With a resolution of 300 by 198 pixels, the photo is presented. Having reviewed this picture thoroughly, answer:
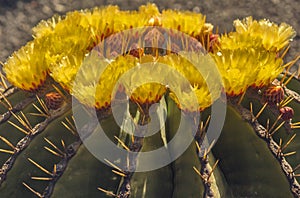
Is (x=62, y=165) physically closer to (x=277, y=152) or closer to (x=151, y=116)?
(x=151, y=116)

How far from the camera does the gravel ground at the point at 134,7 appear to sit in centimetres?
420

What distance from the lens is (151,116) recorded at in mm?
1391

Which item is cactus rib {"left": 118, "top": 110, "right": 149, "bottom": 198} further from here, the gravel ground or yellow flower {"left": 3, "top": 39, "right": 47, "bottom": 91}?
the gravel ground

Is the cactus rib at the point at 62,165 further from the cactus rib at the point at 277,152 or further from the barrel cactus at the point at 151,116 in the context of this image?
the cactus rib at the point at 277,152

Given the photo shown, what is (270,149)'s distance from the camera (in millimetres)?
1346

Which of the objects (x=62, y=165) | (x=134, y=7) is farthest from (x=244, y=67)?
(x=134, y=7)

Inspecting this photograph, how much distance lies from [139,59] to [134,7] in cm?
308

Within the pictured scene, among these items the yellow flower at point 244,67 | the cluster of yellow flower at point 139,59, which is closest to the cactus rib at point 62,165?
the cluster of yellow flower at point 139,59

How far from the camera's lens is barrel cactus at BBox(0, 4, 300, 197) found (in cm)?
133

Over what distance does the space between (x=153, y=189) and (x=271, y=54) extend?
0.44 m

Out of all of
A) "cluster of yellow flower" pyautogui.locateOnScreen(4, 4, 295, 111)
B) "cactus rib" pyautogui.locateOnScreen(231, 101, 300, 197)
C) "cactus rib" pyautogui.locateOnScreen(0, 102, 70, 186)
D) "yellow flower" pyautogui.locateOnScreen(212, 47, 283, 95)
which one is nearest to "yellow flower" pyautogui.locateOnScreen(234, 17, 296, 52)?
"cluster of yellow flower" pyautogui.locateOnScreen(4, 4, 295, 111)

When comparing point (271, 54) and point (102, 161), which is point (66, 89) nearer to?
point (102, 161)

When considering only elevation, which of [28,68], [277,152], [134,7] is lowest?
[134,7]

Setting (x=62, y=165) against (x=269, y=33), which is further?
(x=269, y=33)
